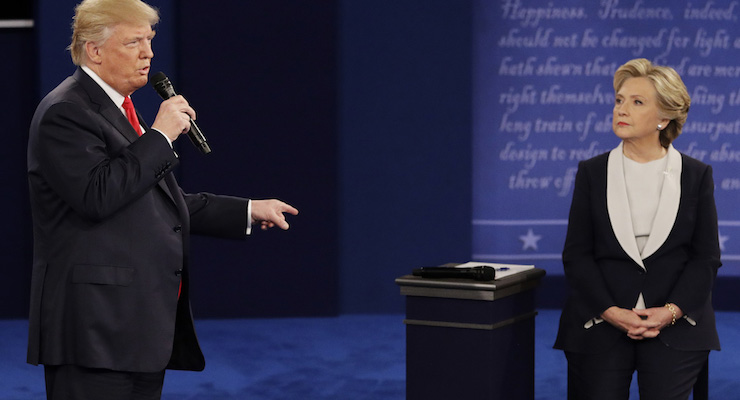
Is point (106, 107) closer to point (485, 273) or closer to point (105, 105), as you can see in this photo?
point (105, 105)

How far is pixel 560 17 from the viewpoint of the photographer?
6.52 meters

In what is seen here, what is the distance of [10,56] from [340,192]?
2.34 metres

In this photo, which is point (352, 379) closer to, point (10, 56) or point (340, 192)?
point (340, 192)

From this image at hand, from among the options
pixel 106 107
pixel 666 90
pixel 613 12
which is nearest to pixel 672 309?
pixel 666 90

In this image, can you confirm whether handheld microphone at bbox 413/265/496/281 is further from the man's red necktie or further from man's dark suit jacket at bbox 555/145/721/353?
the man's red necktie

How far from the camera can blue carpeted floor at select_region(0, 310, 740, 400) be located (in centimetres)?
463

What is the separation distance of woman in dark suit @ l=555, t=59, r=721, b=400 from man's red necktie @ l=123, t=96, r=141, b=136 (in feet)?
4.76

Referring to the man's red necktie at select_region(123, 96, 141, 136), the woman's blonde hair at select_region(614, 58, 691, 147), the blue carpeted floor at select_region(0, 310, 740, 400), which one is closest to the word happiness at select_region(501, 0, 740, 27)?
the blue carpeted floor at select_region(0, 310, 740, 400)

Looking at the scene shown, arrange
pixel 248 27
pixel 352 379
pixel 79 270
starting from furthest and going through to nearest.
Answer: pixel 248 27, pixel 352 379, pixel 79 270

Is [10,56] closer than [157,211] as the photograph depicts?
No

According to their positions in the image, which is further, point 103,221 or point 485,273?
point 485,273

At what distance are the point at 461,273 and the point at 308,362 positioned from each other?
224 centimetres

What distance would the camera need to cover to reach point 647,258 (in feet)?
10.2

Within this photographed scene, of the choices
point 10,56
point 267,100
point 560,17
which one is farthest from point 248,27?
point 560,17
